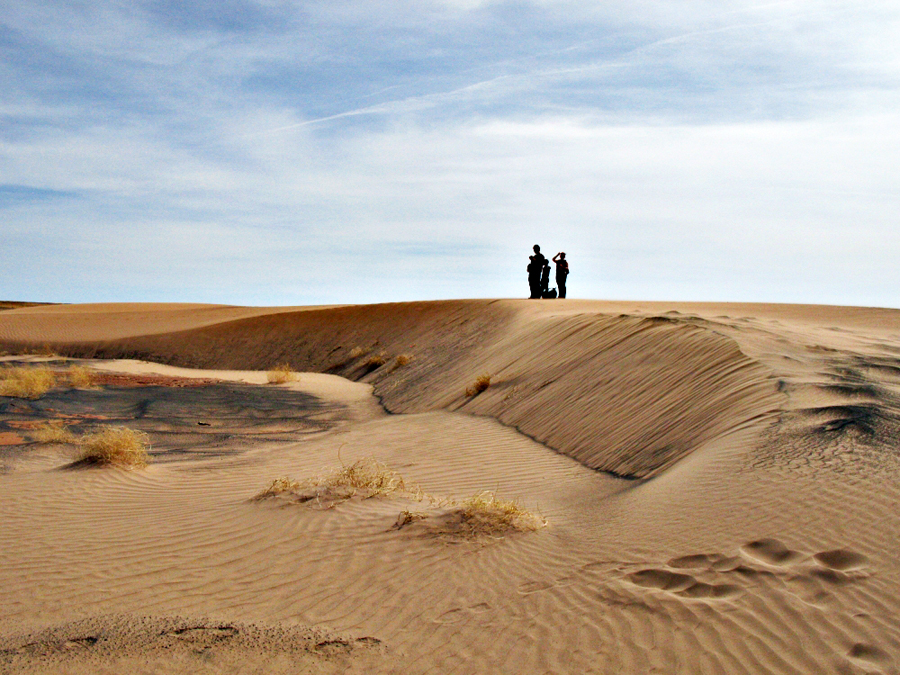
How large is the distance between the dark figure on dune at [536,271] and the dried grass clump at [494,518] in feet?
62.9

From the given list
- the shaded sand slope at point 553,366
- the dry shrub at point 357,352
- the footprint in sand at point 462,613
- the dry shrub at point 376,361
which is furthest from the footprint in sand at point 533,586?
the dry shrub at point 357,352

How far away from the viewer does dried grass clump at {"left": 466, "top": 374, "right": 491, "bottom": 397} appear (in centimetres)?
1518

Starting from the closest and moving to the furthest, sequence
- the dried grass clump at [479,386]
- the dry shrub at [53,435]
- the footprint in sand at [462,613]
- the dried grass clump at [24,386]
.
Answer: the footprint in sand at [462,613], the dry shrub at [53,435], the dried grass clump at [479,386], the dried grass clump at [24,386]

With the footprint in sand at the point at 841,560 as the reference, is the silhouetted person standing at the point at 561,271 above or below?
above

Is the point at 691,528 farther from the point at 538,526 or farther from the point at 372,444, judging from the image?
the point at 372,444

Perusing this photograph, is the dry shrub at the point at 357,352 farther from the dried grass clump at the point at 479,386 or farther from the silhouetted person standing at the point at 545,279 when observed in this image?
the dried grass clump at the point at 479,386

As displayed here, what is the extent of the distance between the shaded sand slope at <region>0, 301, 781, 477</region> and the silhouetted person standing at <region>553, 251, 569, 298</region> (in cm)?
199

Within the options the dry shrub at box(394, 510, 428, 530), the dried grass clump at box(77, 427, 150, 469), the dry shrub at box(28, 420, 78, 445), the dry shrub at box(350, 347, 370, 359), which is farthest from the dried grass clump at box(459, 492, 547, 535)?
the dry shrub at box(350, 347, 370, 359)

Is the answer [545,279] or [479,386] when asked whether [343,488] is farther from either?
[545,279]

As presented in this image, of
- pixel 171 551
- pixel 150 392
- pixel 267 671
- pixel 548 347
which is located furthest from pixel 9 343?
pixel 267 671

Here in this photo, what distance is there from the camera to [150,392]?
19344 millimetres

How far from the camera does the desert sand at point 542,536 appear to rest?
4176 millimetres

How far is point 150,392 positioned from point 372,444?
9867 millimetres

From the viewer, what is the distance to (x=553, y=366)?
13750 mm
